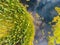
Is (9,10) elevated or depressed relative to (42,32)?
elevated

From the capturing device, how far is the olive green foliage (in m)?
3.10

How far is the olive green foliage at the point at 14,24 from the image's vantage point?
310cm

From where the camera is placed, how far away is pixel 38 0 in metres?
3.18

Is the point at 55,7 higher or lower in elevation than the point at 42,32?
higher

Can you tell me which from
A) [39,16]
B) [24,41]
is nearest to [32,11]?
[39,16]

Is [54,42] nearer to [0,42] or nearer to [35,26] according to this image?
[35,26]

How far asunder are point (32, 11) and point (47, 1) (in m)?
0.18

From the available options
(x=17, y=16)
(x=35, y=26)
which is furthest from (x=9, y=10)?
(x=35, y=26)

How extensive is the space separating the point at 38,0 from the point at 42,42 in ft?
1.33

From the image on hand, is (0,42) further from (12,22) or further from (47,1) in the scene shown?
(47,1)

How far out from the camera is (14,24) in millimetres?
3137

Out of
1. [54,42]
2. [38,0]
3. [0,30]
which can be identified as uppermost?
[38,0]

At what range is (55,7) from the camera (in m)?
3.21

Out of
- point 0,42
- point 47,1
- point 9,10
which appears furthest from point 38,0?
point 0,42
